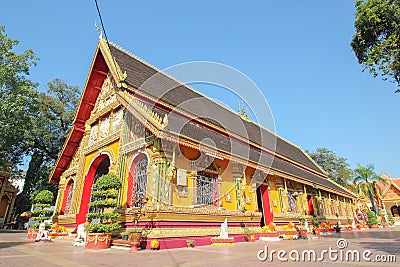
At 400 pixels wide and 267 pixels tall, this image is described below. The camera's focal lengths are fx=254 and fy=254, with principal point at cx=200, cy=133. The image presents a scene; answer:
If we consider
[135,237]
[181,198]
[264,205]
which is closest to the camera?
[135,237]

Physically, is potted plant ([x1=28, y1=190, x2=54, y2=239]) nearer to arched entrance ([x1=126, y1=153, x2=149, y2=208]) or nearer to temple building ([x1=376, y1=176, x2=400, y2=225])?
arched entrance ([x1=126, y1=153, x2=149, y2=208])

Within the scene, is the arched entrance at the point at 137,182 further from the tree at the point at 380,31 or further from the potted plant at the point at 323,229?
the potted plant at the point at 323,229

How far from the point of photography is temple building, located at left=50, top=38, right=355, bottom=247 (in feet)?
26.5

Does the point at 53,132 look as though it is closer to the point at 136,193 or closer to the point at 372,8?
the point at 136,193

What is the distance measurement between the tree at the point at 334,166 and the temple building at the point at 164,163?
61.6ft

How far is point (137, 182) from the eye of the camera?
941 centimetres

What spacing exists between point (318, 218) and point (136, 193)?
1318 centimetres

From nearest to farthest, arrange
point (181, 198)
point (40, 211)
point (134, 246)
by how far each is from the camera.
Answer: point (134, 246) → point (181, 198) → point (40, 211)

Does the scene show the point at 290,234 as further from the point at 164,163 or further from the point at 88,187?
the point at 88,187

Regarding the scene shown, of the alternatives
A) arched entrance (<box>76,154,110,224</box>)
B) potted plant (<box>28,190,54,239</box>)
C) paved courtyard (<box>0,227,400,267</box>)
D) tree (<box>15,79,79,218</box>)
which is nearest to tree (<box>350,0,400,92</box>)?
paved courtyard (<box>0,227,400,267</box>)

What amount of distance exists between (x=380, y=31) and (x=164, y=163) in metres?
7.72

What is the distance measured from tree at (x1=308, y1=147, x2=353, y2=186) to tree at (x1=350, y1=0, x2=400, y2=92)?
2846cm

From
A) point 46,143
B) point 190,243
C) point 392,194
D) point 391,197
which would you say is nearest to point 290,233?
point 190,243

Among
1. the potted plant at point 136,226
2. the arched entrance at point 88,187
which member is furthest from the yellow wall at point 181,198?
the arched entrance at point 88,187
